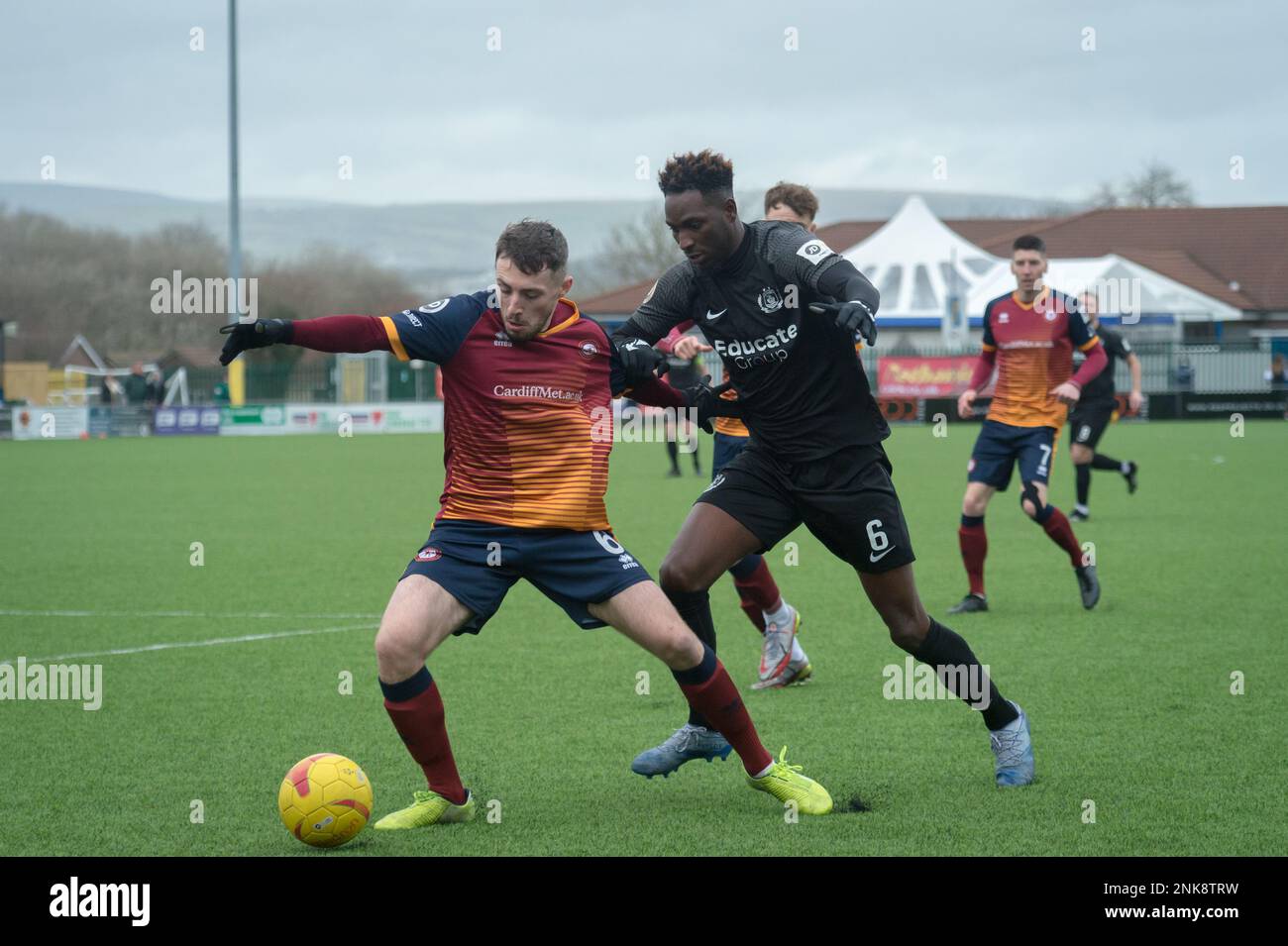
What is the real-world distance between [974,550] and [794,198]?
3.53 meters

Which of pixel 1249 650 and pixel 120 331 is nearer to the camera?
pixel 1249 650

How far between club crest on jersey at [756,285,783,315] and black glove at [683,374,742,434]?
1.23 feet

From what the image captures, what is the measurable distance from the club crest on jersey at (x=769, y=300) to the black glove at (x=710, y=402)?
1.23 feet

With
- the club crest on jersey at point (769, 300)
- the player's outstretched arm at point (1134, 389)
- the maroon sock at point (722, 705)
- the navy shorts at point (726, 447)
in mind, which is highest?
the club crest on jersey at point (769, 300)

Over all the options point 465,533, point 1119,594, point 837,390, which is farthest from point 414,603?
point 1119,594

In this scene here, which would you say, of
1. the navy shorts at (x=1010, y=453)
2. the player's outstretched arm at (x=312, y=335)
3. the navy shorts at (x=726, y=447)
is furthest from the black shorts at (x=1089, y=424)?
the player's outstretched arm at (x=312, y=335)

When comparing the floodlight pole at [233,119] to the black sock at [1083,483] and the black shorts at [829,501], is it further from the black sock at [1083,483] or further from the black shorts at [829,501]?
the black shorts at [829,501]

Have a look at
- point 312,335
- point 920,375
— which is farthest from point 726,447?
point 920,375

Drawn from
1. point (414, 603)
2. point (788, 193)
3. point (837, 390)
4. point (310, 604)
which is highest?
point (788, 193)

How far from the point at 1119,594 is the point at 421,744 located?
22.6 feet

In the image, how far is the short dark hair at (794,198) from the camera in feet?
24.9
